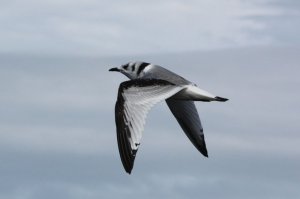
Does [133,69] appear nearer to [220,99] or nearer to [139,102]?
[220,99]

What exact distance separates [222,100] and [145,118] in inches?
115

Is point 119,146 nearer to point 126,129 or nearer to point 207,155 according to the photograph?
point 126,129

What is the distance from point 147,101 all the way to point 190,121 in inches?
195

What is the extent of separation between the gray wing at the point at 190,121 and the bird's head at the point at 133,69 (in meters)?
1.38

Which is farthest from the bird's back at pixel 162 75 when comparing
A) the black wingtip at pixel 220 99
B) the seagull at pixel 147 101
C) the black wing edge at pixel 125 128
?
the black wingtip at pixel 220 99

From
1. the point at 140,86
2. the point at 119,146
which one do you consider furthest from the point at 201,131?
the point at 119,146

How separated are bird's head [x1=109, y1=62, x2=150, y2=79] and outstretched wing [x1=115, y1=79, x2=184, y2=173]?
2871 mm

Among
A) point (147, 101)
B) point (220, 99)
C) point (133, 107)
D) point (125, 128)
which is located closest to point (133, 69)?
point (220, 99)

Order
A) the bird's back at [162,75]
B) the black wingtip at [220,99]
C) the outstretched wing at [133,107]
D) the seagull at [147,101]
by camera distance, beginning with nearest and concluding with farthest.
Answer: the outstretched wing at [133,107]
the seagull at [147,101]
the black wingtip at [220,99]
the bird's back at [162,75]

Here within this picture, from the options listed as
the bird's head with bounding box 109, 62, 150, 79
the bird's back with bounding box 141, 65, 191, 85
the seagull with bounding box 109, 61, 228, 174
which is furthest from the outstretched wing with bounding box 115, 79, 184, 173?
the bird's head with bounding box 109, 62, 150, 79

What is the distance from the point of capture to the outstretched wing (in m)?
21.9

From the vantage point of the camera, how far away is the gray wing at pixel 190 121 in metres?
27.7

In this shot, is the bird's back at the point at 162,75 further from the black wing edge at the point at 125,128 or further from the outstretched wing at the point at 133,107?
the black wing edge at the point at 125,128

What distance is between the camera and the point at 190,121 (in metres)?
27.9
